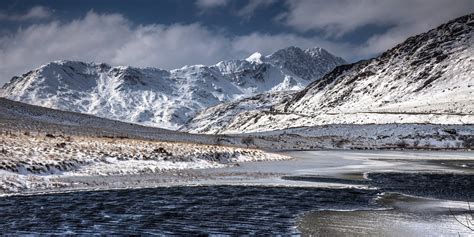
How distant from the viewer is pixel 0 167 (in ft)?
68.6

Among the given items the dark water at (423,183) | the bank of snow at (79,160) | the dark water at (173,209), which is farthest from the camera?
the dark water at (423,183)

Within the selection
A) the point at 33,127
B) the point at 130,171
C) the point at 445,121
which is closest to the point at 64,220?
the point at 130,171

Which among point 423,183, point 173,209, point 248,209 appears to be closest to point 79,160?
point 173,209

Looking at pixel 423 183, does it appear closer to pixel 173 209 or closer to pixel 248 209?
pixel 248 209

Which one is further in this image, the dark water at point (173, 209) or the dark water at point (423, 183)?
the dark water at point (423, 183)

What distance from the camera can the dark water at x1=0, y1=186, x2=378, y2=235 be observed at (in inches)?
500

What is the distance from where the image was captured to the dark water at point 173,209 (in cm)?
1270

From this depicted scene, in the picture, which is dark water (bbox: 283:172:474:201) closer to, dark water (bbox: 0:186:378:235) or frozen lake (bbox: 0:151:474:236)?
frozen lake (bbox: 0:151:474:236)

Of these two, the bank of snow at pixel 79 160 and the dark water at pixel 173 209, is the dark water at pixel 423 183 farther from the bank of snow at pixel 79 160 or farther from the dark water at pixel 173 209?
the bank of snow at pixel 79 160

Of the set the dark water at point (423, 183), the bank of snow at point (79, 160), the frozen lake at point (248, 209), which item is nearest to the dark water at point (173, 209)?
the frozen lake at point (248, 209)

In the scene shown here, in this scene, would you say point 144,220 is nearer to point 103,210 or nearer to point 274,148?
point 103,210

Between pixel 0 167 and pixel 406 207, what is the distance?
17.8m

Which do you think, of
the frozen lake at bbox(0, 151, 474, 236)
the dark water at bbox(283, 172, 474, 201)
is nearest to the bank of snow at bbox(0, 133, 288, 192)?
the frozen lake at bbox(0, 151, 474, 236)

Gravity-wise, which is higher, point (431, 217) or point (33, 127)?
point (33, 127)
